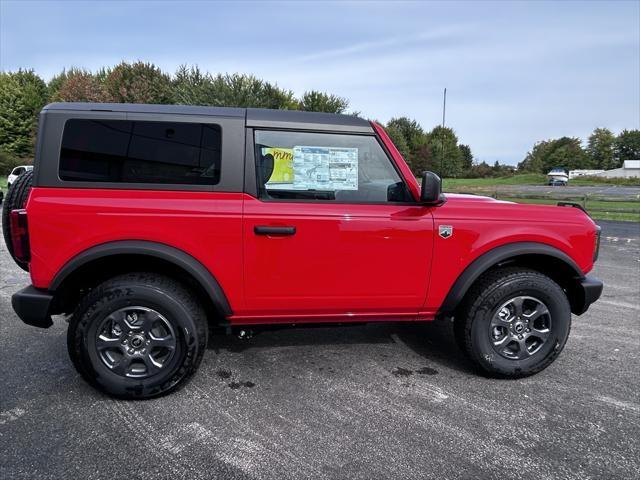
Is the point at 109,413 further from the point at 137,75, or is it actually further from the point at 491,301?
the point at 137,75

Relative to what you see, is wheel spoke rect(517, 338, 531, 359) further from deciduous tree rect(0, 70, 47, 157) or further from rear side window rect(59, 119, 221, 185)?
deciduous tree rect(0, 70, 47, 157)

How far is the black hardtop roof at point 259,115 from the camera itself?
2557mm

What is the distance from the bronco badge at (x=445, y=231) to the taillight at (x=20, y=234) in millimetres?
2633

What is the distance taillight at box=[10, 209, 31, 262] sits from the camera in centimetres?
242

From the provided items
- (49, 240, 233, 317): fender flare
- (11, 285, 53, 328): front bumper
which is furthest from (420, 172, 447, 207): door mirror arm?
(11, 285, 53, 328): front bumper

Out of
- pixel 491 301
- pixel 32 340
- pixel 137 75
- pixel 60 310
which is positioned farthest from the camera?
pixel 137 75

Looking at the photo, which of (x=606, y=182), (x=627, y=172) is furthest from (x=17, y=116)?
(x=627, y=172)

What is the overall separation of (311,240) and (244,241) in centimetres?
43

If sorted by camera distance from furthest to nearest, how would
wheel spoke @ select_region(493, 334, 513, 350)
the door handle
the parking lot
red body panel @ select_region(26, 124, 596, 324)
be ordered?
wheel spoke @ select_region(493, 334, 513, 350)
the door handle
red body panel @ select_region(26, 124, 596, 324)
the parking lot

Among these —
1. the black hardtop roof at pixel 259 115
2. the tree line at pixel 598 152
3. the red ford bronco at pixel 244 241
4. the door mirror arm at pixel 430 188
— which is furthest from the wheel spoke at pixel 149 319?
the tree line at pixel 598 152

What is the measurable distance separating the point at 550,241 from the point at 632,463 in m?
1.42

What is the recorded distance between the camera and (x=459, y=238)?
2773 millimetres

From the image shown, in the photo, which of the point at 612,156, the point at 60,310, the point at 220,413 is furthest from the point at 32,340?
the point at 612,156

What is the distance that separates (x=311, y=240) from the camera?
8.54 ft
